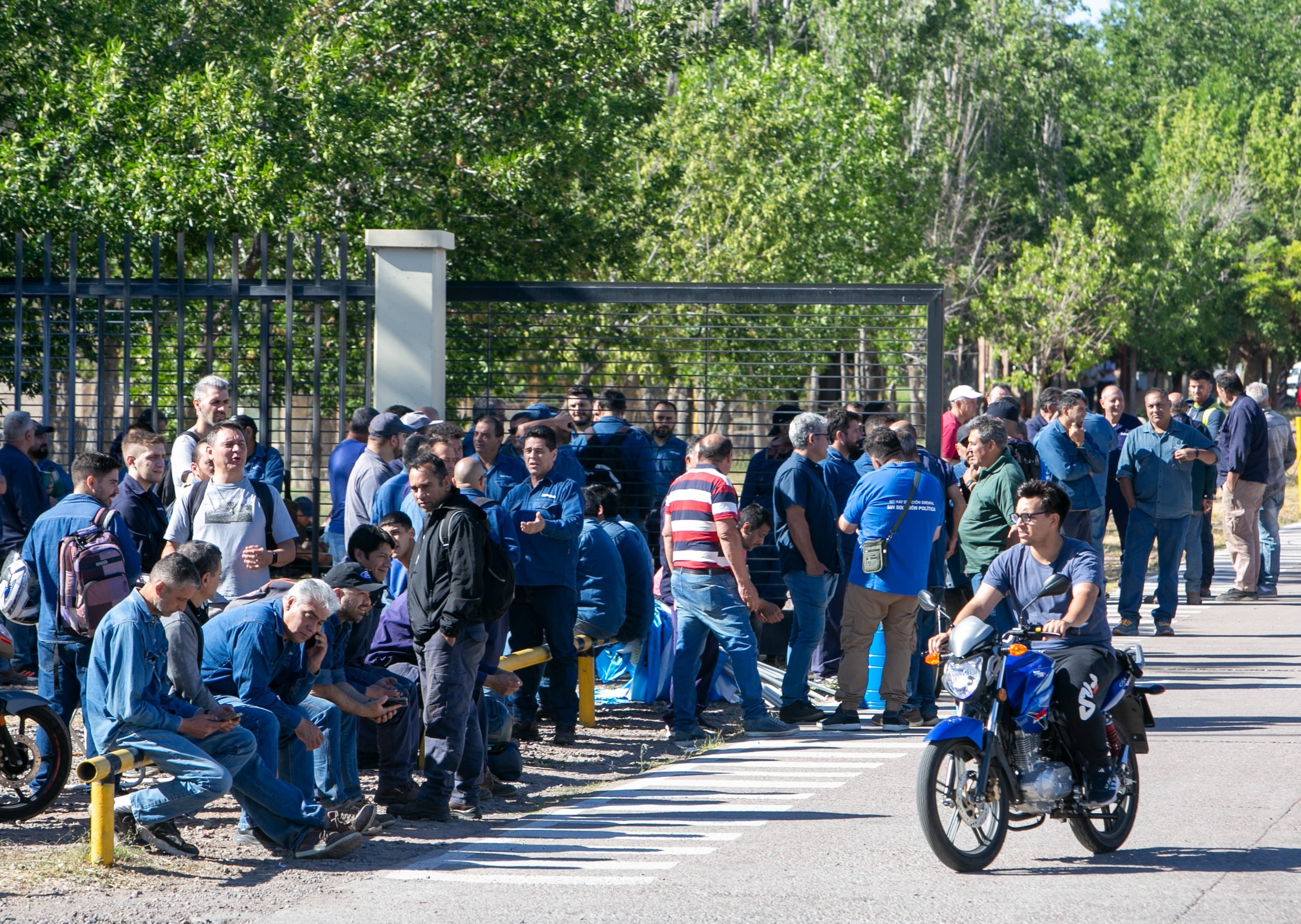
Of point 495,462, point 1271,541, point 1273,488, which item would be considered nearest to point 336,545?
point 495,462

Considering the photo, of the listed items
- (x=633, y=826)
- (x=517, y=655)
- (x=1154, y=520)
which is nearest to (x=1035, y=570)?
(x=633, y=826)

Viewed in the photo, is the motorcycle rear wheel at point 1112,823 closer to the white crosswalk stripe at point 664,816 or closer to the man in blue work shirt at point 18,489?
the white crosswalk stripe at point 664,816

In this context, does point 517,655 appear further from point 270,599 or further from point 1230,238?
point 1230,238

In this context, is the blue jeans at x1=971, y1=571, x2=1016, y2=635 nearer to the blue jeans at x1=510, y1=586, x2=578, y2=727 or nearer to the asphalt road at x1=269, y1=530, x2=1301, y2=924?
the asphalt road at x1=269, y1=530, x2=1301, y2=924

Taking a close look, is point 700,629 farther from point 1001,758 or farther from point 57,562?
point 57,562

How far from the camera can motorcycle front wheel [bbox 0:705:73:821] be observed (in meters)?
6.90

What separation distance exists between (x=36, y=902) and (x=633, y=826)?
255 cm

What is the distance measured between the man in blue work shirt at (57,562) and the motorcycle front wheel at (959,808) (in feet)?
12.2

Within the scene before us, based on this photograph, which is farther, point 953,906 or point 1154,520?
point 1154,520

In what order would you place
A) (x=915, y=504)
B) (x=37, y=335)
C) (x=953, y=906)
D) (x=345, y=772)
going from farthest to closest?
(x=37, y=335), (x=915, y=504), (x=345, y=772), (x=953, y=906)

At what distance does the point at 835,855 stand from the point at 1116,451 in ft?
26.7

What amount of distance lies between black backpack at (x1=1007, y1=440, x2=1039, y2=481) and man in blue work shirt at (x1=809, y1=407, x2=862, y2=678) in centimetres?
104

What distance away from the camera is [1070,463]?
12.0 metres

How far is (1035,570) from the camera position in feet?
22.1
